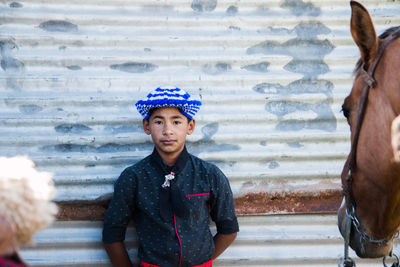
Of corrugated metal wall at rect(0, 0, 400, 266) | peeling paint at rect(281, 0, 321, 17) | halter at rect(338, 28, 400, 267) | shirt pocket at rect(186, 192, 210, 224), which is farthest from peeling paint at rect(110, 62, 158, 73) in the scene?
halter at rect(338, 28, 400, 267)

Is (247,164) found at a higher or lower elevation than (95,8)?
lower

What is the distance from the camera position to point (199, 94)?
326cm

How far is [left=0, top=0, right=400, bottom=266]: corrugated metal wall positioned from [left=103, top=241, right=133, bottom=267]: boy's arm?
0.23 metres

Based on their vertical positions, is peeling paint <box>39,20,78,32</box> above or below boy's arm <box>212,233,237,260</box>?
above

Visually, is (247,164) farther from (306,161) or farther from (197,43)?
(197,43)

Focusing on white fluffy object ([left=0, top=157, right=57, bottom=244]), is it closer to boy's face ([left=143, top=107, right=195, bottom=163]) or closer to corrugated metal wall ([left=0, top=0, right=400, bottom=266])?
boy's face ([left=143, top=107, right=195, bottom=163])

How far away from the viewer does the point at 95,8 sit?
316 cm

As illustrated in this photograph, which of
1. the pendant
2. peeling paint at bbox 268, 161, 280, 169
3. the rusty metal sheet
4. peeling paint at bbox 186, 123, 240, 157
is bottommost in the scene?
the rusty metal sheet

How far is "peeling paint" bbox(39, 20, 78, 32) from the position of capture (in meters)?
3.11

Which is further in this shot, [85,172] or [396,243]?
[396,243]

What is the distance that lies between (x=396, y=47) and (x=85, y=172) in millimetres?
2135

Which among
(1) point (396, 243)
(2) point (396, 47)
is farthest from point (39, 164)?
(1) point (396, 243)

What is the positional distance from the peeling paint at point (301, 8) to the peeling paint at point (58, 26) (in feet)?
5.03

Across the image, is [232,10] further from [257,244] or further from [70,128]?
[257,244]
